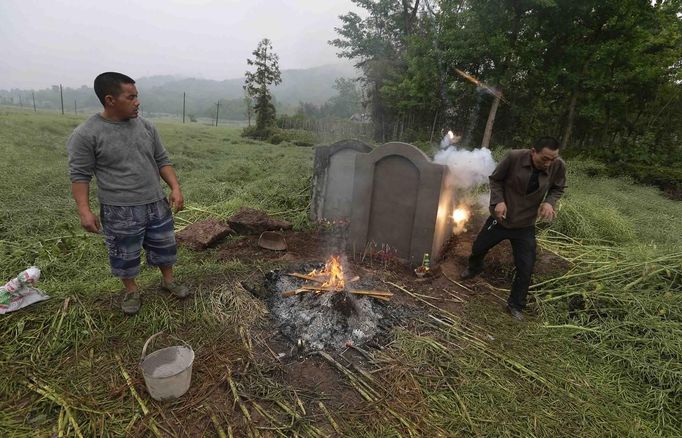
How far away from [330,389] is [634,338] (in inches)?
124

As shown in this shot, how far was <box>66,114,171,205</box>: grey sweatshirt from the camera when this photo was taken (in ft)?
9.00

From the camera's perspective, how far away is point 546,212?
12.7 feet

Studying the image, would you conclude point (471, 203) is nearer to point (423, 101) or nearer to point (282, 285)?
point (282, 285)

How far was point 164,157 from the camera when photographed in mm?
3334

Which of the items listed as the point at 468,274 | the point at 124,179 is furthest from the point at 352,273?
the point at 124,179

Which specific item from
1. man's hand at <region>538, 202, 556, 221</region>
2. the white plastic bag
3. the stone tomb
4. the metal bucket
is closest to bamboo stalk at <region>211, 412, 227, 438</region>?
the metal bucket

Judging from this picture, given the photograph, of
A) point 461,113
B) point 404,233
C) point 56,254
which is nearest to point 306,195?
point 404,233

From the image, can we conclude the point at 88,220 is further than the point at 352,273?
No

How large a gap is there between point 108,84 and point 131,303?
6.49ft

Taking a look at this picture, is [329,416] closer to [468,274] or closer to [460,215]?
[468,274]

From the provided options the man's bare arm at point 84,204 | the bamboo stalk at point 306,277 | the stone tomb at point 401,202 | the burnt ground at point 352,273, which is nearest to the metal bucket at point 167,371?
the burnt ground at point 352,273

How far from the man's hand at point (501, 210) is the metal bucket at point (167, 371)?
359cm

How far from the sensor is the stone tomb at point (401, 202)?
16.5 ft

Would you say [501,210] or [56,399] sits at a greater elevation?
[501,210]
